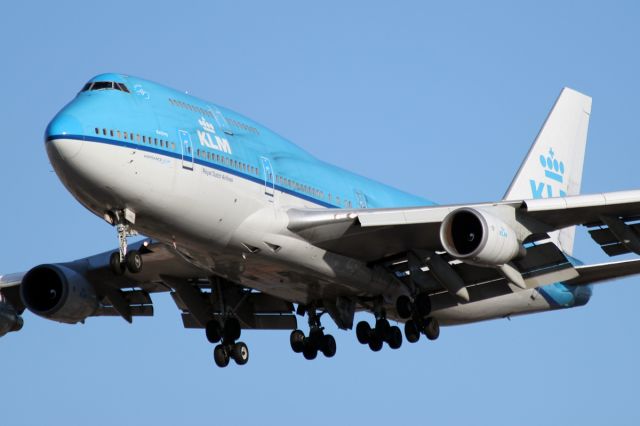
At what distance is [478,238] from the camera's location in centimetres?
3127

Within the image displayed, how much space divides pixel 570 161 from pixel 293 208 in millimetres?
15671

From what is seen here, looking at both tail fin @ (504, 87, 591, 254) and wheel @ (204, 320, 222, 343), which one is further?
tail fin @ (504, 87, 591, 254)

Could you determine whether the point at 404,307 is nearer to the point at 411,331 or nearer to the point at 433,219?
the point at 411,331

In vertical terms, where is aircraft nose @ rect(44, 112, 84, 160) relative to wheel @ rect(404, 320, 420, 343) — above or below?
above

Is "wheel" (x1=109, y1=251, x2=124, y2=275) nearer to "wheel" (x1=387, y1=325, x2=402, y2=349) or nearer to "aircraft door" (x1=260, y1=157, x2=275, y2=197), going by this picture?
"aircraft door" (x1=260, y1=157, x2=275, y2=197)

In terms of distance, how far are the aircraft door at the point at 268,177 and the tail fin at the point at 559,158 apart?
477 inches

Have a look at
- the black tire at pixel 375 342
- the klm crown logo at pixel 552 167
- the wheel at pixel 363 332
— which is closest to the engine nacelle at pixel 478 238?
the black tire at pixel 375 342

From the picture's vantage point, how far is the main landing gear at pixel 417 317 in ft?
115

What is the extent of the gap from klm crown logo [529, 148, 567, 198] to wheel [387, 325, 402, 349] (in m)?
8.28

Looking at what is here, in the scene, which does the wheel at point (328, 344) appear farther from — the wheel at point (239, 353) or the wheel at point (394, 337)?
the wheel at point (239, 353)

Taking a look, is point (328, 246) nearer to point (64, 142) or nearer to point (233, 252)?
point (233, 252)

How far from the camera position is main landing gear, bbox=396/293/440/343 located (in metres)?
35.0

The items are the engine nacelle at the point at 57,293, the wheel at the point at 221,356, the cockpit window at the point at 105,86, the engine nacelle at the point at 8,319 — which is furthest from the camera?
the engine nacelle at the point at 8,319

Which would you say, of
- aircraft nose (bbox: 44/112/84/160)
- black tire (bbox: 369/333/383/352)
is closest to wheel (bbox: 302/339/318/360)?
black tire (bbox: 369/333/383/352)
